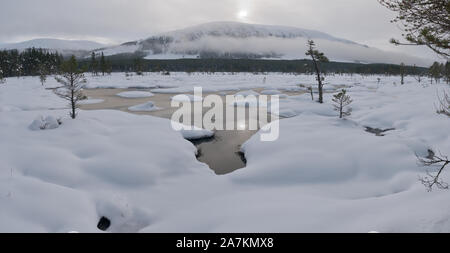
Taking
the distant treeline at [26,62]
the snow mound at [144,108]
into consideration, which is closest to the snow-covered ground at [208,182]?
the snow mound at [144,108]

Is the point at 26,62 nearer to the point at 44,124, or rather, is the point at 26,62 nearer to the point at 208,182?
the point at 44,124

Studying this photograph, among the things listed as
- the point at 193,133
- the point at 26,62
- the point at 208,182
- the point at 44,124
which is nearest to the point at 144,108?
the point at 193,133

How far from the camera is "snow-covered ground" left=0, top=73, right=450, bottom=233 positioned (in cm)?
768

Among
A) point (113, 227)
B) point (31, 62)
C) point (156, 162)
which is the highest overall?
point (31, 62)

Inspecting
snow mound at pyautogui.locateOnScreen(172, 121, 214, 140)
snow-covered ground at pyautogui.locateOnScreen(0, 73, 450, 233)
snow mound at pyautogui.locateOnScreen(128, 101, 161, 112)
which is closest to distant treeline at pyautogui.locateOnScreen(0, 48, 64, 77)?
snow mound at pyautogui.locateOnScreen(128, 101, 161, 112)

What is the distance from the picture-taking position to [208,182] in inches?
468

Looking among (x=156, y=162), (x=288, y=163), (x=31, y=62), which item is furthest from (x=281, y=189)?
(x=31, y=62)

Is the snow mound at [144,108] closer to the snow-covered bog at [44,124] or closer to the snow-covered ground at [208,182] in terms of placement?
the snow-covered ground at [208,182]

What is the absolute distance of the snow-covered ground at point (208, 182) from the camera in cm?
768

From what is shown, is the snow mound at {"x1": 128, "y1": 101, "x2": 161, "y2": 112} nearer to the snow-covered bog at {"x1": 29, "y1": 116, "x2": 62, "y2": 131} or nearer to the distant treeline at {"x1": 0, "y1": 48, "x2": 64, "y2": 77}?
the snow-covered bog at {"x1": 29, "y1": 116, "x2": 62, "y2": 131}

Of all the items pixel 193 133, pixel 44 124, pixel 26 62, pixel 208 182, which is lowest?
pixel 208 182

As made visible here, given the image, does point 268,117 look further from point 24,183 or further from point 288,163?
point 24,183

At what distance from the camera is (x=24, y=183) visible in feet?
29.6

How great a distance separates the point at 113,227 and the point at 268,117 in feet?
70.0
